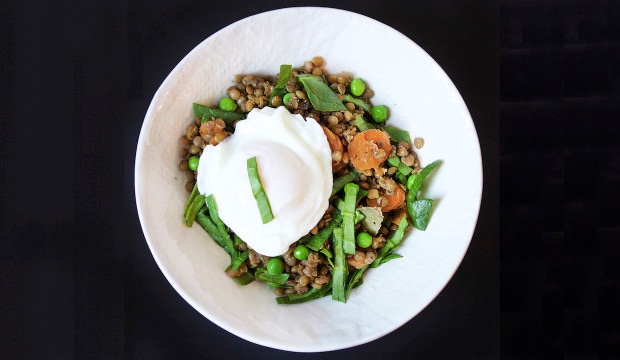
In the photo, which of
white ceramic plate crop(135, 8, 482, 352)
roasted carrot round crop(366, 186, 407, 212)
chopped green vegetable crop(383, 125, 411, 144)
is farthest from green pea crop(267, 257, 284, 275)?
chopped green vegetable crop(383, 125, 411, 144)

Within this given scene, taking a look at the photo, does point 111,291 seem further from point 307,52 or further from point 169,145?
point 307,52

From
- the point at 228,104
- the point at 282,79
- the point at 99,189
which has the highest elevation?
the point at 282,79

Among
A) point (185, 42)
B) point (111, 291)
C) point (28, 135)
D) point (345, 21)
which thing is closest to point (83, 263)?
point (111, 291)

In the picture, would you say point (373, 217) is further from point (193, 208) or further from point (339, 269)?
point (193, 208)

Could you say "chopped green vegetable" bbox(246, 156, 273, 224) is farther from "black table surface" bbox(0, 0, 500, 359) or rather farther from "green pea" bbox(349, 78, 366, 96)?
"black table surface" bbox(0, 0, 500, 359)

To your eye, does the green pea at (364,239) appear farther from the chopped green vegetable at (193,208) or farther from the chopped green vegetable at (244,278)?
the chopped green vegetable at (193,208)

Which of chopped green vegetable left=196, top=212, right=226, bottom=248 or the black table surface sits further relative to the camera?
the black table surface

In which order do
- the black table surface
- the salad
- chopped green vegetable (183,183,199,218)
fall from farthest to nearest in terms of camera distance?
the black table surface
chopped green vegetable (183,183,199,218)
the salad

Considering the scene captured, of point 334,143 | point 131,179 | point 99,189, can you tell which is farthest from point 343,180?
point 99,189
